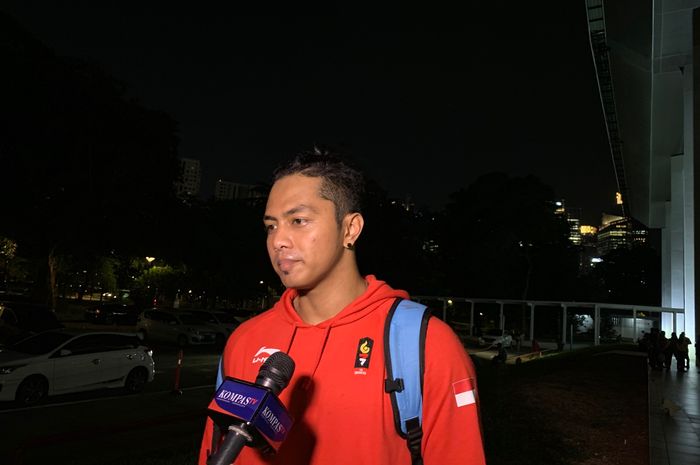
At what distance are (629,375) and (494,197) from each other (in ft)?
126

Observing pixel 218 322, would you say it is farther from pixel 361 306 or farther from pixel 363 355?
pixel 363 355

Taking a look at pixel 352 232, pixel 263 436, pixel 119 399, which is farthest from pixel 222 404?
pixel 119 399

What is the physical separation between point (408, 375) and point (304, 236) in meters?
0.76

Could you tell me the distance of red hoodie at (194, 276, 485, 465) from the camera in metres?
1.84

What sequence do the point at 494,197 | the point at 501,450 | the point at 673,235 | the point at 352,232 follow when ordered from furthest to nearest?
the point at 494,197
the point at 673,235
the point at 501,450
the point at 352,232

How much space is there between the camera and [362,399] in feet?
6.31

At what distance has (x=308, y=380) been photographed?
2068 mm

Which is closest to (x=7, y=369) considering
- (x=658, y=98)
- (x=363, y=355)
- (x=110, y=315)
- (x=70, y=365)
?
(x=70, y=365)

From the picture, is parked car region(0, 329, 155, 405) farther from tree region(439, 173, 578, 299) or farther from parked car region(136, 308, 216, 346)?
tree region(439, 173, 578, 299)

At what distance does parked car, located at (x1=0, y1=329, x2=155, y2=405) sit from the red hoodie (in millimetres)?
11243

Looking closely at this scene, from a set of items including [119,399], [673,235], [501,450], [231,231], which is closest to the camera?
[501,450]

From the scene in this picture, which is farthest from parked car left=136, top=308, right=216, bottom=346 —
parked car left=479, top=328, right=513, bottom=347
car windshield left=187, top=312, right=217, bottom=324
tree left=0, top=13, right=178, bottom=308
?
parked car left=479, top=328, right=513, bottom=347

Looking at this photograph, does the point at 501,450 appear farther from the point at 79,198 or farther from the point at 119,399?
the point at 79,198

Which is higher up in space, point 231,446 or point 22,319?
point 231,446
